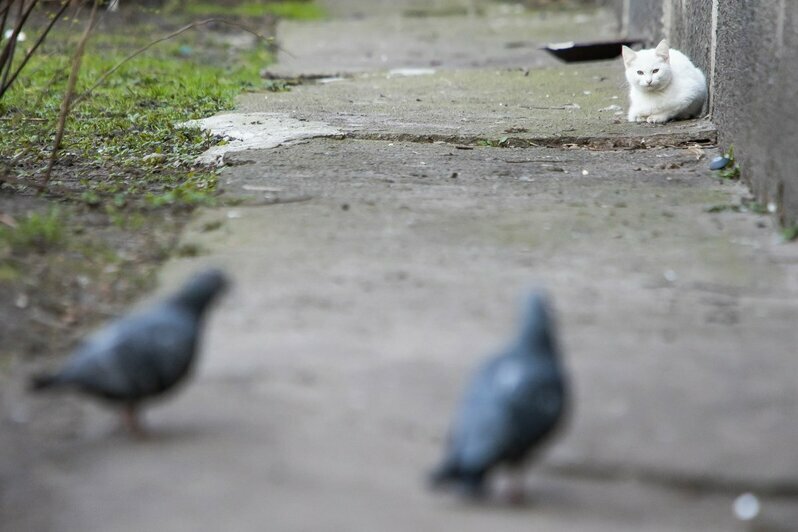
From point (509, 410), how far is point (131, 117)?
498cm

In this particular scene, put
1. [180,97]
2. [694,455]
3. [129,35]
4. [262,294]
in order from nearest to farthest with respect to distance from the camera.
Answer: [694,455] < [262,294] < [180,97] < [129,35]

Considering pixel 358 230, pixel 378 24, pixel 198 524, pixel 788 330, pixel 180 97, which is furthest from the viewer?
pixel 378 24

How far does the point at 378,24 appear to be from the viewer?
11.9 m

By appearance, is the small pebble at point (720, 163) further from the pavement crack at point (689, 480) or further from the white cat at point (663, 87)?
the pavement crack at point (689, 480)

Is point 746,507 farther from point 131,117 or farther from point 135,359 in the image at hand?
point 131,117

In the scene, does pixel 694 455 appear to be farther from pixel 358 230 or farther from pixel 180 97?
pixel 180 97

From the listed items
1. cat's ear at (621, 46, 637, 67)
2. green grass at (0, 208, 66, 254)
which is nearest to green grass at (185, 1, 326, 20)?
cat's ear at (621, 46, 637, 67)

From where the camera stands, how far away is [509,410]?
218 cm

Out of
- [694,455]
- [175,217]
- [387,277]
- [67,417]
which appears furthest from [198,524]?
[175,217]

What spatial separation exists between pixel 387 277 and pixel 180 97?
428 centimetres

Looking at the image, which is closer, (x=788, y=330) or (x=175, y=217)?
(x=788, y=330)

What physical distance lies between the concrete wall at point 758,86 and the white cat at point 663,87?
0.37 feet

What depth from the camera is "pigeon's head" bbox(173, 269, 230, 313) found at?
2.58 meters

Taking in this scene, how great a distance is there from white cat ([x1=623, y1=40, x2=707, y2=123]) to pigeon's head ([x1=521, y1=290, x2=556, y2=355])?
4.22 m
